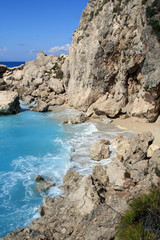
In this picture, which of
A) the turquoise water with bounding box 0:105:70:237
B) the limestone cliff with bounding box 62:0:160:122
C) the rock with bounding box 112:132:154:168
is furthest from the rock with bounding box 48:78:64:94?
the rock with bounding box 112:132:154:168

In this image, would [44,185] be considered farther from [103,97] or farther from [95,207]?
[103,97]

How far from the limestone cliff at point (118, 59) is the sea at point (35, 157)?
3.99m

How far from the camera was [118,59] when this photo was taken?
2431 cm

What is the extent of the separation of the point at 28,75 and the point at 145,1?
1161 inches

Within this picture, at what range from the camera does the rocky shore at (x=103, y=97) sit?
6490 millimetres

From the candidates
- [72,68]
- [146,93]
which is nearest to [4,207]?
[146,93]

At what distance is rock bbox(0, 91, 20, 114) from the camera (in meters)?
29.0

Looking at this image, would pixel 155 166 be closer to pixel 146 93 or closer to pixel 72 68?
pixel 146 93

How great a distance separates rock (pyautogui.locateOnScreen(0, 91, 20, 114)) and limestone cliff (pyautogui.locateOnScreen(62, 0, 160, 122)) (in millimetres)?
8449

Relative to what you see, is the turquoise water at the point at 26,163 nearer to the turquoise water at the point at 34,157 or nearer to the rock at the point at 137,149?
the turquoise water at the point at 34,157

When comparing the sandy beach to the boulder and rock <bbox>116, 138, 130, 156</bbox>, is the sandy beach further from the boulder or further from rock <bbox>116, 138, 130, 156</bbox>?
the boulder

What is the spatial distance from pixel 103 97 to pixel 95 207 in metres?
20.7

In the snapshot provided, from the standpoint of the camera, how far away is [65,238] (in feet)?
19.5

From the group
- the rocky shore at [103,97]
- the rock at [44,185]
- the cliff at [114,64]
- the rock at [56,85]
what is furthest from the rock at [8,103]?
the rock at [44,185]
